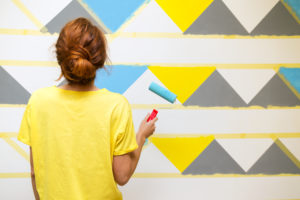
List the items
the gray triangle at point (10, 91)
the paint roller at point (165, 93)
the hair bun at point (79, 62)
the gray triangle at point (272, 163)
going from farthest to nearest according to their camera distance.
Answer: the gray triangle at point (272, 163), the gray triangle at point (10, 91), the paint roller at point (165, 93), the hair bun at point (79, 62)

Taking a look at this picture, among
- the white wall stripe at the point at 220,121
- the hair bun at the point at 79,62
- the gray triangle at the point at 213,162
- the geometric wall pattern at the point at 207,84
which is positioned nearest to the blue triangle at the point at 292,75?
the geometric wall pattern at the point at 207,84

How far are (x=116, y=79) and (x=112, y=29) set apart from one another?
0.21 meters

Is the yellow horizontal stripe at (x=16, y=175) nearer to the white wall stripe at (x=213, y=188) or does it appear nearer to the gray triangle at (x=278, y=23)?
the white wall stripe at (x=213, y=188)

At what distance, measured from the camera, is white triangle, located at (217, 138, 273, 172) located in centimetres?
120

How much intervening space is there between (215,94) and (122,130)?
0.63 m

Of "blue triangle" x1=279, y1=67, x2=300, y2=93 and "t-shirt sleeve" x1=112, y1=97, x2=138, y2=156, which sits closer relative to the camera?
"t-shirt sleeve" x1=112, y1=97, x2=138, y2=156

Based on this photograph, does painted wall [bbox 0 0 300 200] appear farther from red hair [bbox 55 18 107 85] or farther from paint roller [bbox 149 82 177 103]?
red hair [bbox 55 18 107 85]

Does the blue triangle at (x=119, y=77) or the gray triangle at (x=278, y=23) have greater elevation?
the blue triangle at (x=119, y=77)

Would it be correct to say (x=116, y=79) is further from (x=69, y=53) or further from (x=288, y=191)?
(x=288, y=191)

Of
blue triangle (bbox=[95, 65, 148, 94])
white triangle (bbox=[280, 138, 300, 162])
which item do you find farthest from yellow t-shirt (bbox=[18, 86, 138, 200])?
white triangle (bbox=[280, 138, 300, 162])

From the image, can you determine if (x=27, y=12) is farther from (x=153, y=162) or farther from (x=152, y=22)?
(x=153, y=162)

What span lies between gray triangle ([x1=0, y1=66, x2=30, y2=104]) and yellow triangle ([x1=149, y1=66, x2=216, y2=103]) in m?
0.56

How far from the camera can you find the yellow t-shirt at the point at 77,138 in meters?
0.65

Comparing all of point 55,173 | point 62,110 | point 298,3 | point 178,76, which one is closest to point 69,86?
point 62,110
